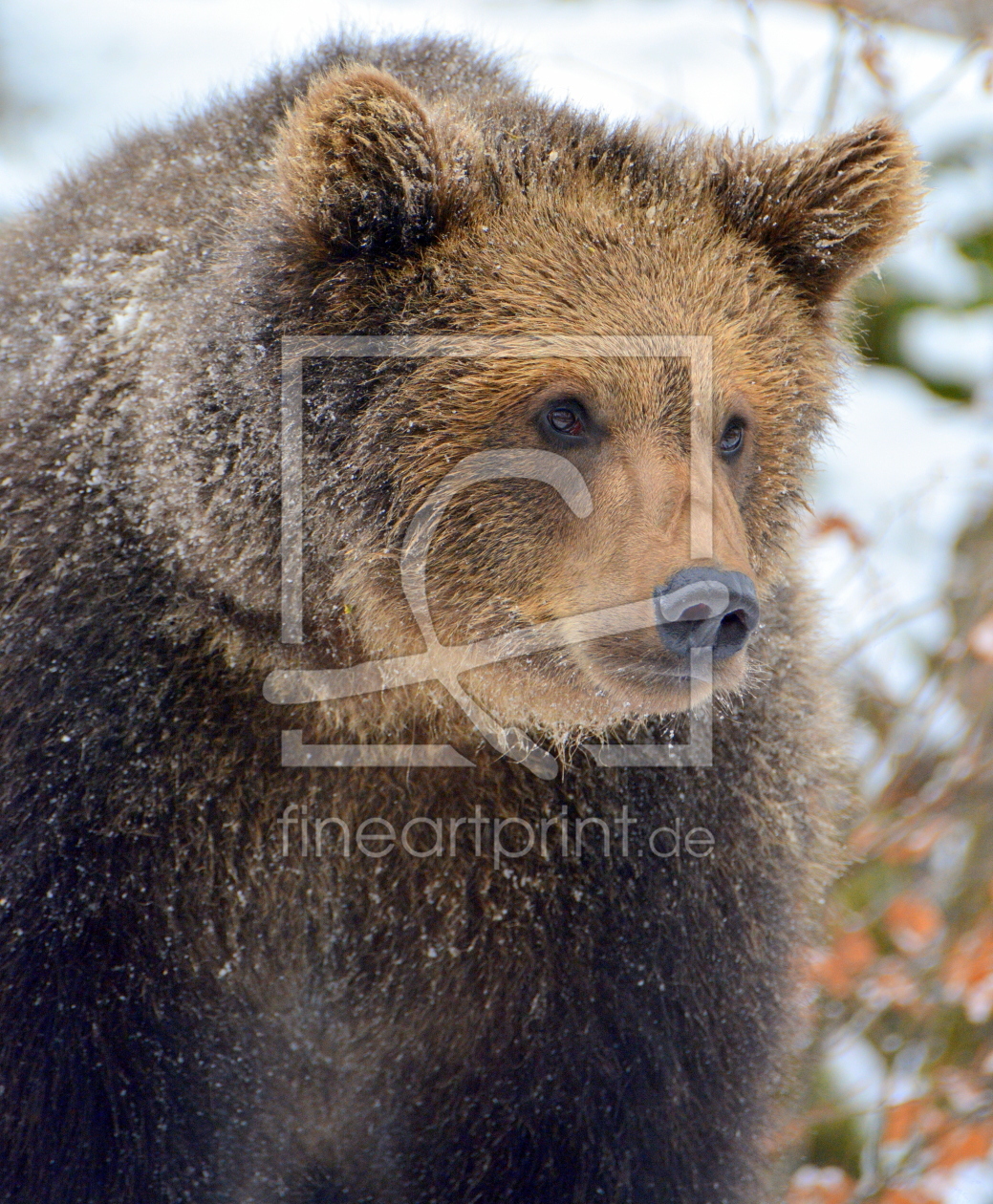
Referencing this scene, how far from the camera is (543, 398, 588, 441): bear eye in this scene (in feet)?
10.5

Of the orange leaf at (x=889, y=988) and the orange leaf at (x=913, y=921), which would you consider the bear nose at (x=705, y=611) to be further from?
the orange leaf at (x=889, y=988)

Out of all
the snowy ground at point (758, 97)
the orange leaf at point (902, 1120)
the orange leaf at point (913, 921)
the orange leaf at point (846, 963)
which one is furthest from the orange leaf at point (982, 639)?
the orange leaf at point (902, 1120)

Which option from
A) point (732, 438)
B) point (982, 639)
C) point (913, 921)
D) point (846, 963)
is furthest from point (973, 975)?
point (732, 438)

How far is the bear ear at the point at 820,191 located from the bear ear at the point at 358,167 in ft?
2.67

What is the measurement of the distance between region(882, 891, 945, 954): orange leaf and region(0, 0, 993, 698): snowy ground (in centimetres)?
111

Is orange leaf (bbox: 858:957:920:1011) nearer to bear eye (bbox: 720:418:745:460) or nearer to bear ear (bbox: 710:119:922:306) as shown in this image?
bear eye (bbox: 720:418:745:460)

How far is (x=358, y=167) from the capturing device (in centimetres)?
311

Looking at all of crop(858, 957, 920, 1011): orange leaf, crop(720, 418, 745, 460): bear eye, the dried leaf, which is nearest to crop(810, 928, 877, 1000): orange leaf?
crop(858, 957, 920, 1011): orange leaf

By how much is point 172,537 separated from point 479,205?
1.05 m

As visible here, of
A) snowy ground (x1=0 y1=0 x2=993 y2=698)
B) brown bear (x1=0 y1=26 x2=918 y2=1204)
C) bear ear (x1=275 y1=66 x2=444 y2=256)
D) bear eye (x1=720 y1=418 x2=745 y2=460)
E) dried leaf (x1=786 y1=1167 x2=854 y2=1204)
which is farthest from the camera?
snowy ground (x1=0 y1=0 x2=993 y2=698)

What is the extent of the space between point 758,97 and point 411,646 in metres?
6.53

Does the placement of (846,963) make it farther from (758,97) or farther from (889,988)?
(758,97)

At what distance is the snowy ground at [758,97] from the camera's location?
666 centimetres

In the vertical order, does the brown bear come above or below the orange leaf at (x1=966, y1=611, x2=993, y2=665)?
above
